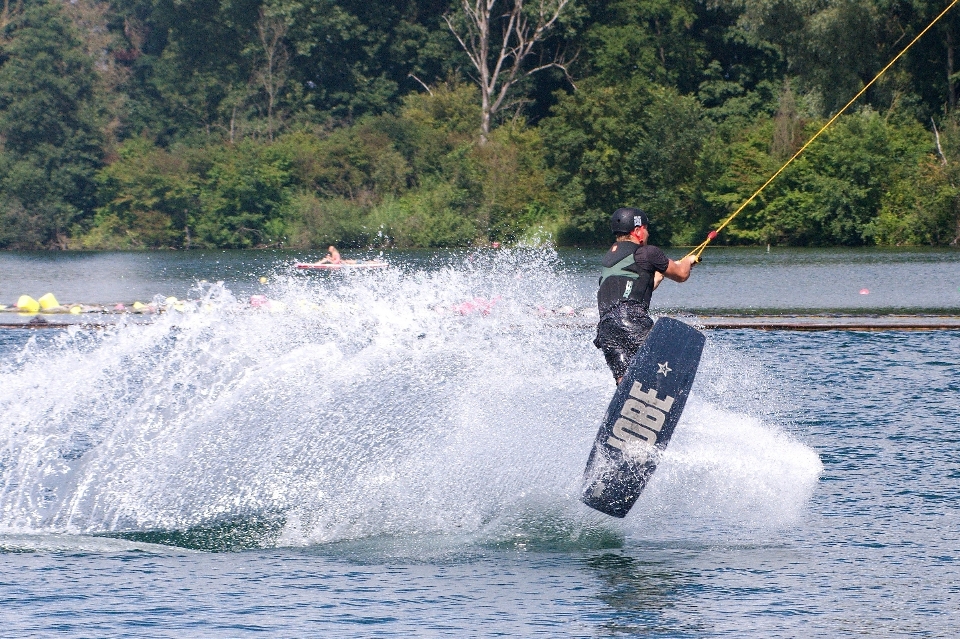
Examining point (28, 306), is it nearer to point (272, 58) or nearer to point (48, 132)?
point (48, 132)

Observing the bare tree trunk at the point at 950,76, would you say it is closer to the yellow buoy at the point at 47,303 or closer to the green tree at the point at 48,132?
the yellow buoy at the point at 47,303

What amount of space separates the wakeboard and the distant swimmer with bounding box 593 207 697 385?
20cm

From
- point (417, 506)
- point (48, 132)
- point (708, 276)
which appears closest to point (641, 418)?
point (417, 506)

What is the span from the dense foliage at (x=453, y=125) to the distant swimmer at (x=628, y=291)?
4204 cm

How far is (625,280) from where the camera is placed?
365 inches

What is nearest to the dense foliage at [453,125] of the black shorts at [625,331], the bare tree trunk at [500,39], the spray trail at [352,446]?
the bare tree trunk at [500,39]

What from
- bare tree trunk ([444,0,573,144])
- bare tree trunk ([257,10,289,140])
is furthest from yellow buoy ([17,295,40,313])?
bare tree trunk ([257,10,289,140])

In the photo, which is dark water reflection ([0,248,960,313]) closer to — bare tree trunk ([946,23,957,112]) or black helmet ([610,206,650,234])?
bare tree trunk ([946,23,957,112])

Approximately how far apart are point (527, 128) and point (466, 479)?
5468 cm

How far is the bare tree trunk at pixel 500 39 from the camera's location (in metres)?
63.1

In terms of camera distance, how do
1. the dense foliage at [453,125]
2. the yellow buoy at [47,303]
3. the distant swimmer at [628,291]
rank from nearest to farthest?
the distant swimmer at [628,291], the yellow buoy at [47,303], the dense foliage at [453,125]

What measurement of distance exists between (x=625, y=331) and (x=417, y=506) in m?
2.02

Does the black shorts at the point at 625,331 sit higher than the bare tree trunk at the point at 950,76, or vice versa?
the bare tree trunk at the point at 950,76

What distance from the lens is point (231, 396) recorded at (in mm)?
10344
